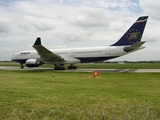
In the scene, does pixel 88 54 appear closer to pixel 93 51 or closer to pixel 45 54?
pixel 93 51

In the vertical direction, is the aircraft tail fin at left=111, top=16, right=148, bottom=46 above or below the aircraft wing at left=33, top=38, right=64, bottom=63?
above

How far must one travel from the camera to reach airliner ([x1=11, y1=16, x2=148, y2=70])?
27.3 m

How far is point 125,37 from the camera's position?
28406 mm

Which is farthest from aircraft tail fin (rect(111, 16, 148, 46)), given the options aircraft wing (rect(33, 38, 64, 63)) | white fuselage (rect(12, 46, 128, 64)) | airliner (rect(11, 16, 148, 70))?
aircraft wing (rect(33, 38, 64, 63))

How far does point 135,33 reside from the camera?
90.7 ft

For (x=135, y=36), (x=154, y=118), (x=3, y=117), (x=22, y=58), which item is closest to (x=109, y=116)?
(x=154, y=118)

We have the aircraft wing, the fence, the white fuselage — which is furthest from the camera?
the white fuselage

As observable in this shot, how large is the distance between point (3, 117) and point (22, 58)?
33000 millimetres

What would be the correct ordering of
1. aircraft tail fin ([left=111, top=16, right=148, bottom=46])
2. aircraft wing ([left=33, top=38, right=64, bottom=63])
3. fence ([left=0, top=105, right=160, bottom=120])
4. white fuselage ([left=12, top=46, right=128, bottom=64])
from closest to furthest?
fence ([left=0, top=105, right=160, bottom=120]) → aircraft wing ([left=33, top=38, right=64, bottom=63]) → aircraft tail fin ([left=111, top=16, right=148, bottom=46]) → white fuselage ([left=12, top=46, right=128, bottom=64])

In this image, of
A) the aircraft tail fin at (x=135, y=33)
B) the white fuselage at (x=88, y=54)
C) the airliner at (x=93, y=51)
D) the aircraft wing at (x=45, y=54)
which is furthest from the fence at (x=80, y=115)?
the white fuselage at (x=88, y=54)

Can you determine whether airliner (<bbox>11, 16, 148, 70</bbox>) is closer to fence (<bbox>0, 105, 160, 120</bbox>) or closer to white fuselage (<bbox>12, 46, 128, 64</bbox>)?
white fuselage (<bbox>12, 46, 128, 64</bbox>)

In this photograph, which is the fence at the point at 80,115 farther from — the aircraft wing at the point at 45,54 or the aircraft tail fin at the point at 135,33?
the aircraft tail fin at the point at 135,33

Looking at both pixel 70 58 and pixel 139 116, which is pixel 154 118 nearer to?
pixel 139 116

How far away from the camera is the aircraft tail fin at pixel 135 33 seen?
1070 inches
